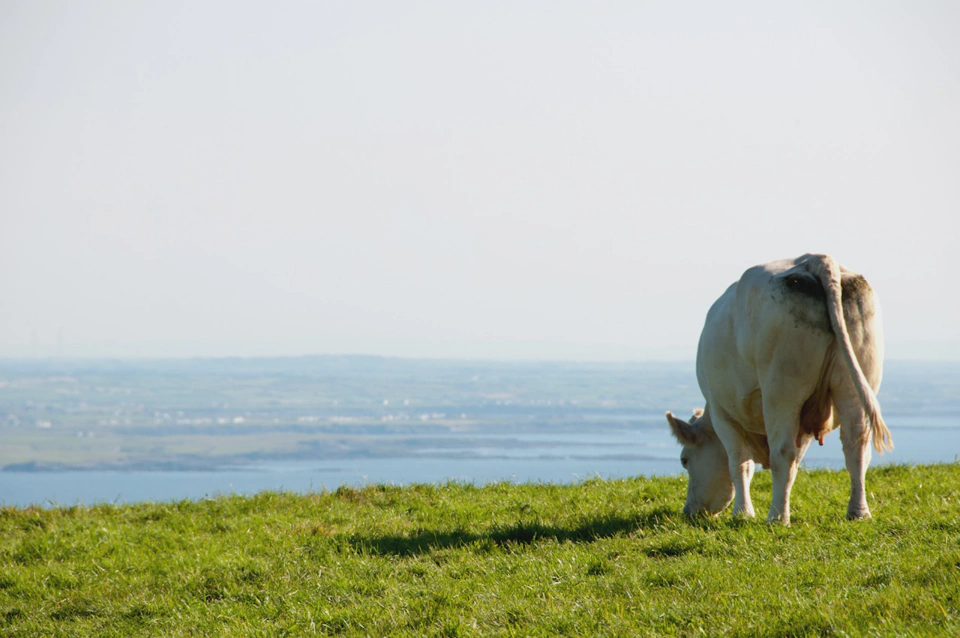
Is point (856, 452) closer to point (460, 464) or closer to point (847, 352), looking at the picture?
point (847, 352)

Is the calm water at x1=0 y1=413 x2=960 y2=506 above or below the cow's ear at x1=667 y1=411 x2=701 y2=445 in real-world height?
below

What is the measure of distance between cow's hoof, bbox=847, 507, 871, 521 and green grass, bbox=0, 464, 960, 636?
0.16 metres

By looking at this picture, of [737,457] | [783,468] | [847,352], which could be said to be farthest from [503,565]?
[847,352]

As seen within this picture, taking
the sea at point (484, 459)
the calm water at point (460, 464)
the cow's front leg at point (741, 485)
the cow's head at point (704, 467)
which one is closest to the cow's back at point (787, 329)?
the cow's front leg at point (741, 485)

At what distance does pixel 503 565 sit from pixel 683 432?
3926 mm

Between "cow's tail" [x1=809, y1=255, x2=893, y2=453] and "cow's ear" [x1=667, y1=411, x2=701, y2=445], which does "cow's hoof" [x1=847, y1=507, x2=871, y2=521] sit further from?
"cow's ear" [x1=667, y1=411, x2=701, y2=445]

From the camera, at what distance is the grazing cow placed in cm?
955

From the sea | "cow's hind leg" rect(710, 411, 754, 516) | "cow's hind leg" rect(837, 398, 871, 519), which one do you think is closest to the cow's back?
"cow's hind leg" rect(837, 398, 871, 519)

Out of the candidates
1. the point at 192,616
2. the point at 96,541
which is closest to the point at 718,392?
the point at 192,616

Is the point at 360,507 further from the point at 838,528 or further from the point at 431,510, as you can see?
the point at 838,528

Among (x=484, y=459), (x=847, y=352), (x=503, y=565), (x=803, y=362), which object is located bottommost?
(x=484, y=459)

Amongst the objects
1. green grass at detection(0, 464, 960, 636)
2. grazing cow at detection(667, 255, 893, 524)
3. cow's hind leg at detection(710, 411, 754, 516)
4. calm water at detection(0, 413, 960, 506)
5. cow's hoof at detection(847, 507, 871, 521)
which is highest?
grazing cow at detection(667, 255, 893, 524)

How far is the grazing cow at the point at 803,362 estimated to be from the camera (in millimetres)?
9547

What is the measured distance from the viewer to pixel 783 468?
9.82 metres
